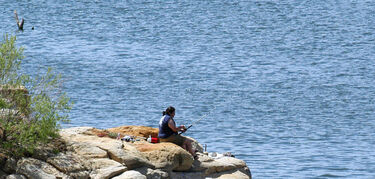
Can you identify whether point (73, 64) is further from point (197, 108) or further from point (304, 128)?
point (304, 128)

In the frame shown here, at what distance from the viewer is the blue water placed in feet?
156

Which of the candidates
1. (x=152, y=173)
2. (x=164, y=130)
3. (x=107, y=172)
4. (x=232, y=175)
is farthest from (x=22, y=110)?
(x=232, y=175)

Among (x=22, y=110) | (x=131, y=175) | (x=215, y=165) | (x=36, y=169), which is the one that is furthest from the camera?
(x=215, y=165)

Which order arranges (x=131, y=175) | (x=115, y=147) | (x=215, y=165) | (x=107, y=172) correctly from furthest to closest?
(x=215, y=165)
(x=115, y=147)
(x=131, y=175)
(x=107, y=172)

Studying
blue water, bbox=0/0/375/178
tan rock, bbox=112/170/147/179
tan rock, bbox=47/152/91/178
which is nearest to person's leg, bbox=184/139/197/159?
tan rock, bbox=112/170/147/179

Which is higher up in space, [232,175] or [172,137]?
[172,137]

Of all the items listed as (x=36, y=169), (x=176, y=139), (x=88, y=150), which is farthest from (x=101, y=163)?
(x=176, y=139)

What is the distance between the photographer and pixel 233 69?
6756 cm

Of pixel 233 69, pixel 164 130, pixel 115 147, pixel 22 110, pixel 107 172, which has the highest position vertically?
pixel 22 110

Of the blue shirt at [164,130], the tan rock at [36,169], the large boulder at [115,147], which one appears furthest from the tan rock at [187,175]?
the tan rock at [36,169]

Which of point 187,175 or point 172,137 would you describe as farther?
point 172,137

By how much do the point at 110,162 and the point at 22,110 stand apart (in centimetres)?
319

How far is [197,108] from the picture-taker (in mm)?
54500

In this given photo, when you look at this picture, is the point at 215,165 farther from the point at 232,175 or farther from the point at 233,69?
the point at 233,69
